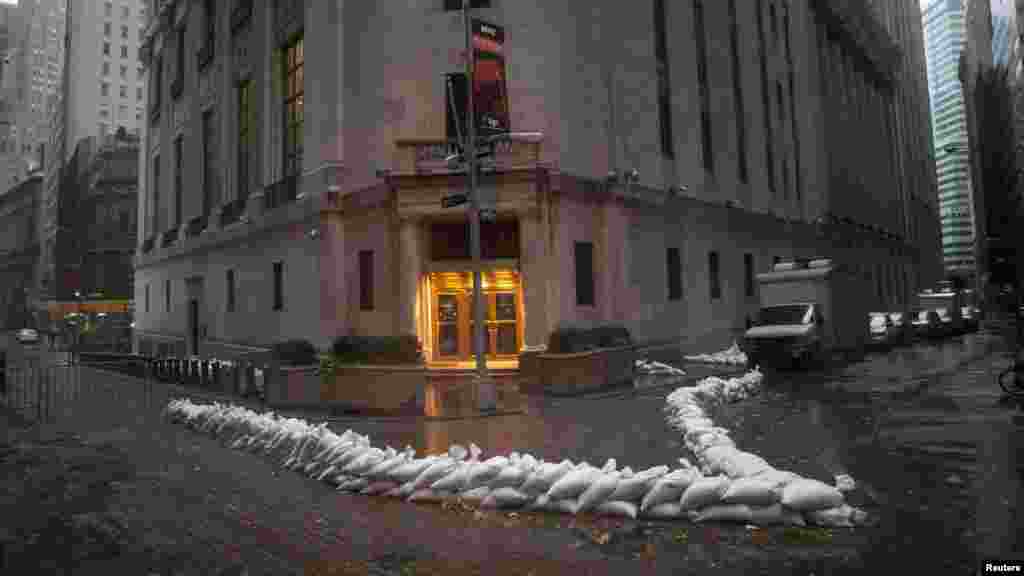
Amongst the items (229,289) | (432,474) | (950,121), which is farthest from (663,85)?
(950,121)

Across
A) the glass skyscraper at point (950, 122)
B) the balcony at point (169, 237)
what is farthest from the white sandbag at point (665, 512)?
the glass skyscraper at point (950, 122)

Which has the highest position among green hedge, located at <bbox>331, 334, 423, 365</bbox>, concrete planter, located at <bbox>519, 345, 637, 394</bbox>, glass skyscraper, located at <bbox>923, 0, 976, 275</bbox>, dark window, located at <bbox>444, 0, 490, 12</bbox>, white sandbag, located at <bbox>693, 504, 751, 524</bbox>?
glass skyscraper, located at <bbox>923, 0, 976, 275</bbox>

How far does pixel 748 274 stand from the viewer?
99.8ft

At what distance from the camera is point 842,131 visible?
151 feet

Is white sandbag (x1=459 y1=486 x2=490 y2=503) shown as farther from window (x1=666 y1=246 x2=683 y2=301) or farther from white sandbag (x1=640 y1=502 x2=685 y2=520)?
window (x1=666 y1=246 x2=683 y2=301)

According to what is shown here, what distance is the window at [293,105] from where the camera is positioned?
24.5 m

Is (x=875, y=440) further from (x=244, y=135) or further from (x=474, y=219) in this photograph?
(x=244, y=135)

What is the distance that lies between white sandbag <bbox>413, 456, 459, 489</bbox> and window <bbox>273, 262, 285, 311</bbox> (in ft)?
61.4

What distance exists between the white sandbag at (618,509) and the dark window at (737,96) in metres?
28.6

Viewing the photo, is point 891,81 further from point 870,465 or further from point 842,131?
point 870,465

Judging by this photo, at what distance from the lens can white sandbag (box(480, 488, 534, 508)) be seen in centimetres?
625

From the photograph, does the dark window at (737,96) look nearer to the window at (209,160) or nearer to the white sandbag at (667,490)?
the window at (209,160)

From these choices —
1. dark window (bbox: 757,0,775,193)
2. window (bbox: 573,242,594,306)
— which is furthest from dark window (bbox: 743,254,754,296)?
window (bbox: 573,242,594,306)

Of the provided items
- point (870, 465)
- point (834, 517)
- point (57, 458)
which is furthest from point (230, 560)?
point (870, 465)
